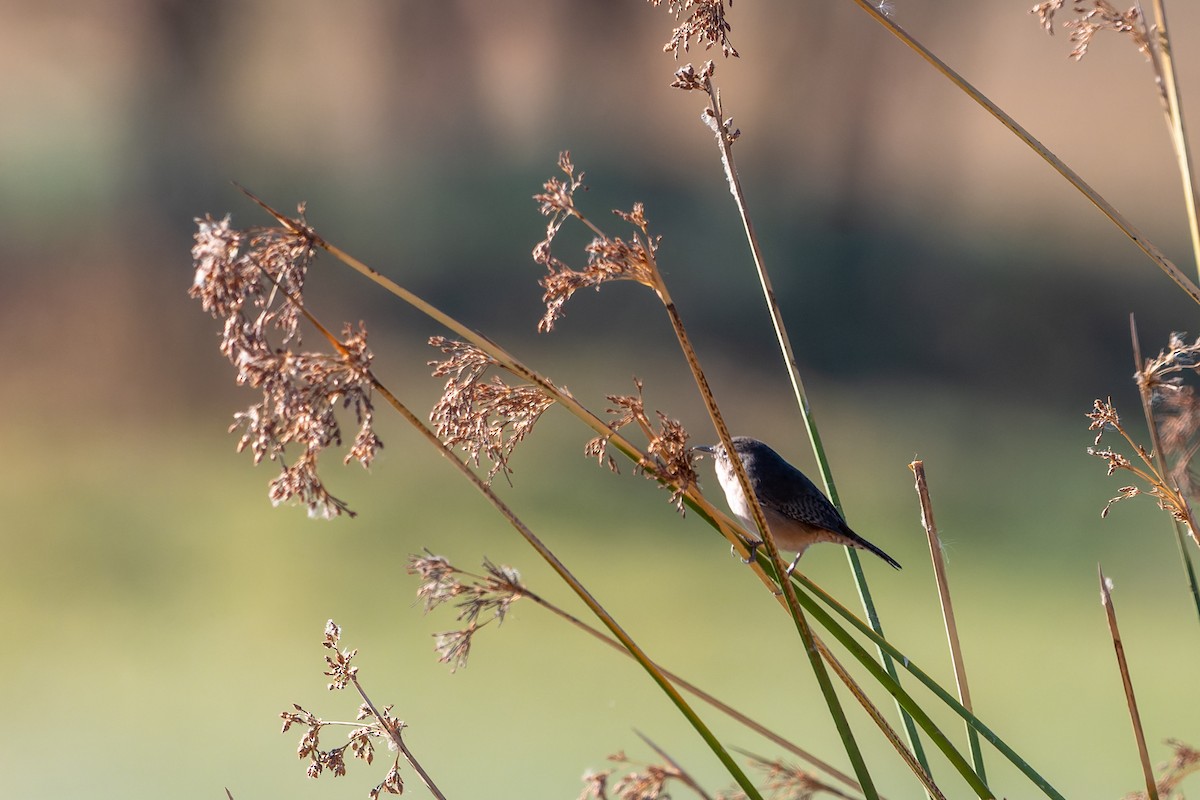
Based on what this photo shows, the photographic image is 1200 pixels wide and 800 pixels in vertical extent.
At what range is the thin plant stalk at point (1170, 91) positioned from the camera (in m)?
0.70

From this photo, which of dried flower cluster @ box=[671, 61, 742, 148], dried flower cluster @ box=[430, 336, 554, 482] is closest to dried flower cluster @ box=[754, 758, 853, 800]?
dried flower cluster @ box=[430, 336, 554, 482]

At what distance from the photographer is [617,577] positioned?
416 centimetres

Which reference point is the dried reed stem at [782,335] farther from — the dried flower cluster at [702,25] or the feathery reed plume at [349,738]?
the feathery reed plume at [349,738]

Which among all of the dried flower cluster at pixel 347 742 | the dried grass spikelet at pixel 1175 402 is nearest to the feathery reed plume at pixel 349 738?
the dried flower cluster at pixel 347 742

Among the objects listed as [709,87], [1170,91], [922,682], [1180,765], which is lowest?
[1180,765]

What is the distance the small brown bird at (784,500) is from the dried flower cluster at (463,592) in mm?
818

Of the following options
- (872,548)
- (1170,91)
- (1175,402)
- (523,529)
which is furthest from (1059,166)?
(872,548)

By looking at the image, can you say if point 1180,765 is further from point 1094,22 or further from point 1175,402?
point 1094,22

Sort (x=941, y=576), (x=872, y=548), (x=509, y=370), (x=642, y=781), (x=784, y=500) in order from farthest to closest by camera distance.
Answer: (x=784, y=500) < (x=872, y=548) < (x=941, y=576) < (x=509, y=370) < (x=642, y=781)

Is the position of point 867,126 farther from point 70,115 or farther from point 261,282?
point 261,282

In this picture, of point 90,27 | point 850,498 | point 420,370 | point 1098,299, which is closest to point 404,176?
point 420,370

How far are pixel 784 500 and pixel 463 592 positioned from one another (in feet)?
3.32

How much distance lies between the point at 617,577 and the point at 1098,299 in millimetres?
2610

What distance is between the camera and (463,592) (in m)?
0.61
